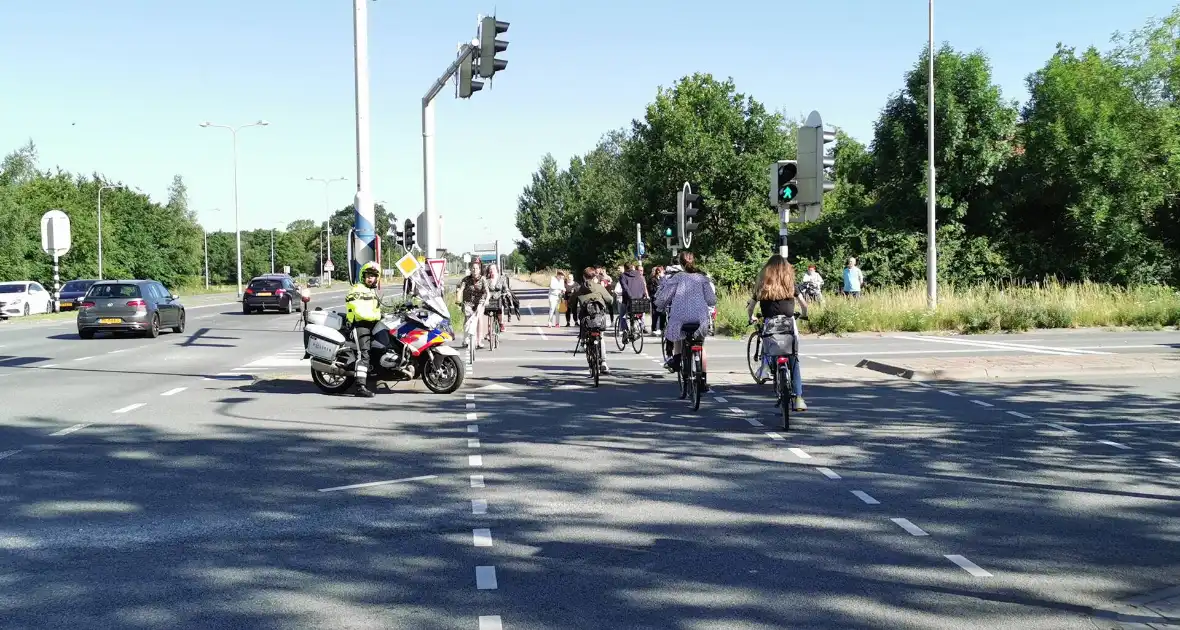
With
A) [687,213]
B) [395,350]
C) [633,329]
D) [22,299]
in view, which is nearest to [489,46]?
[395,350]

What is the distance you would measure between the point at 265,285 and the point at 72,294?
42.8 feet

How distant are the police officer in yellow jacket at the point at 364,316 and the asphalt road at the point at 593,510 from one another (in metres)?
0.61

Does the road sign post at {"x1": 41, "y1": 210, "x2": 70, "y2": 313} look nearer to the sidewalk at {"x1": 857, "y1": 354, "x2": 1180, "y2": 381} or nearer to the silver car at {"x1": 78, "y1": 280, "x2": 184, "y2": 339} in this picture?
the silver car at {"x1": 78, "y1": 280, "x2": 184, "y2": 339}

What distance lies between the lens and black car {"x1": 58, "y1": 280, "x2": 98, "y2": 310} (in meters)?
50.0

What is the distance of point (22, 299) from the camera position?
43.8 metres

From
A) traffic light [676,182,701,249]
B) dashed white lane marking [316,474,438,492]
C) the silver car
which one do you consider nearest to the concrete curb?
traffic light [676,182,701,249]

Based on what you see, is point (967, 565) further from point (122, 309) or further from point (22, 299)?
point (22, 299)

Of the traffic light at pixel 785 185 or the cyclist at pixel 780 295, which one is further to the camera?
the traffic light at pixel 785 185

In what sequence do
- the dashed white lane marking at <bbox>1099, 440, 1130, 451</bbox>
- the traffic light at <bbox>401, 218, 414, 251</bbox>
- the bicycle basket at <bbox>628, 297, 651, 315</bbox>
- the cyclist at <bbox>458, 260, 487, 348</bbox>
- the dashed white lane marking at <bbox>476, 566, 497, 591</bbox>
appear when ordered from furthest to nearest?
the traffic light at <bbox>401, 218, 414, 251</bbox> < the cyclist at <bbox>458, 260, 487, 348</bbox> < the bicycle basket at <bbox>628, 297, 651, 315</bbox> < the dashed white lane marking at <bbox>1099, 440, 1130, 451</bbox> < the dashed white lane marking at <bbox>476, 566, 497, 591</bbox>

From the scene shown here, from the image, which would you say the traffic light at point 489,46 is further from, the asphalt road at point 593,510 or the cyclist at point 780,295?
the cyclist at point 780,295

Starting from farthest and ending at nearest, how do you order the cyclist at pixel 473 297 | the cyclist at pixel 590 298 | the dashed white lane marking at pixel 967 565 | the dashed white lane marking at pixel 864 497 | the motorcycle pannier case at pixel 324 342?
1. the cyclist at pixel 473 297
2. the cyclist at pixel 590 298
3. the motorcycle pannier case at pixel 324 342
4. the dashed white lane marking at pixel 864 497
5. the dashed white lane marking at pixel 967 565

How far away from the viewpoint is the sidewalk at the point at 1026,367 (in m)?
14.7

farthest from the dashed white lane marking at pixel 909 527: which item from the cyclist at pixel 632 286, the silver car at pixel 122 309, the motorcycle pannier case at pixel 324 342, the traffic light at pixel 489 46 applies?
the silver car at pixel 122 309

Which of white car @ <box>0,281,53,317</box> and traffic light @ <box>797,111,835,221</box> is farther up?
traffic light @ <box>797,111,835,221</box>
